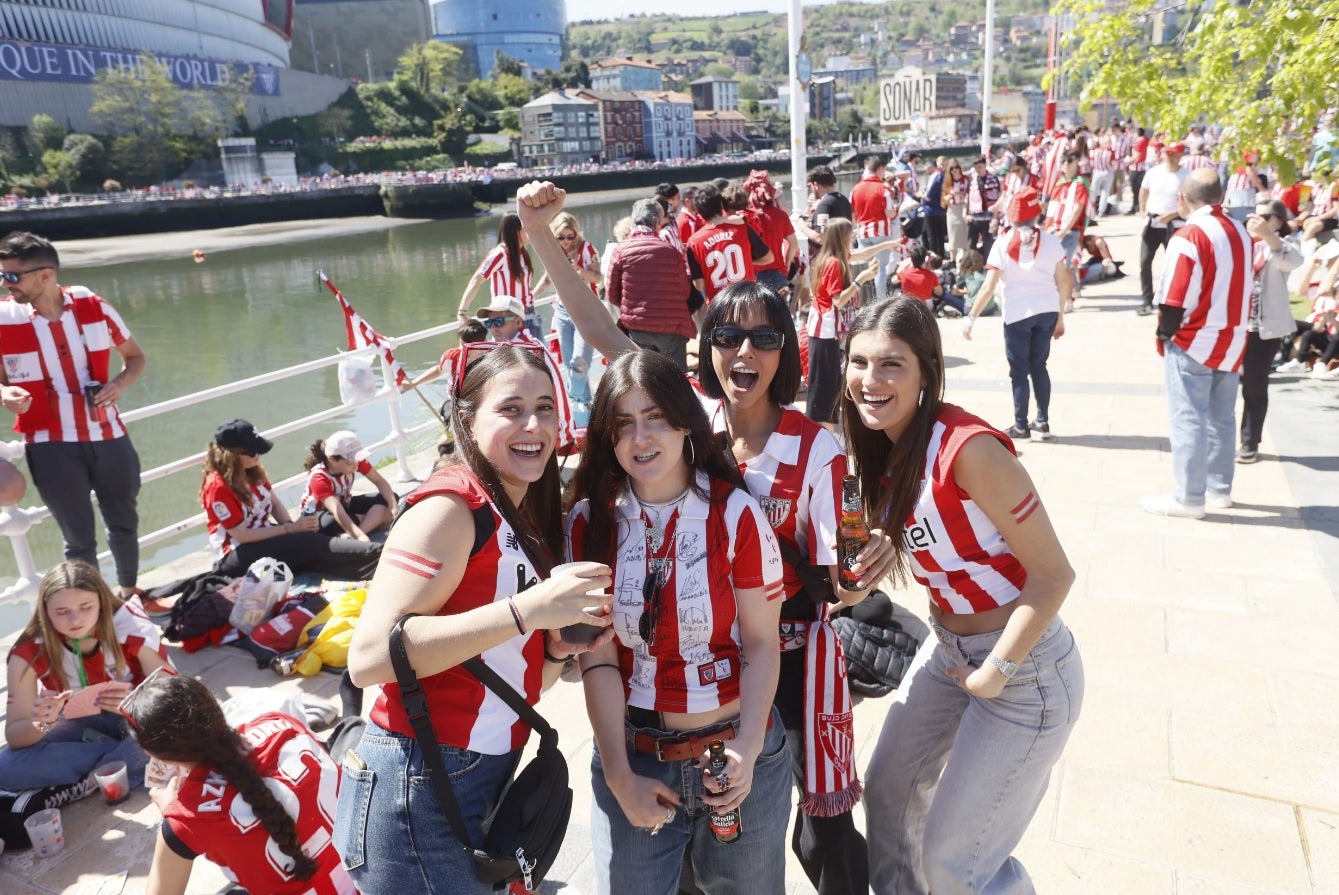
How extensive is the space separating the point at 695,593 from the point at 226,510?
13.3 feet

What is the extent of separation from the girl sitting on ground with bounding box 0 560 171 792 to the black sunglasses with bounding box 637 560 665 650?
2560 millimetres

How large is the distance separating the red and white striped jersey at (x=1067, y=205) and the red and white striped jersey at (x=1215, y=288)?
18.6 ft

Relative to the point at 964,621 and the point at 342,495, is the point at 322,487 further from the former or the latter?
the point at 964,621

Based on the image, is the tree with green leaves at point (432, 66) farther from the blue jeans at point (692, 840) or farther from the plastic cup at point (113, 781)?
the blue jeans at point (692, 840)

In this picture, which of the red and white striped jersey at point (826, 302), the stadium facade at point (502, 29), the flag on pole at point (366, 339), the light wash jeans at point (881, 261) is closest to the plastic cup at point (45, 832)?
the flag on pole at point (366, 339)

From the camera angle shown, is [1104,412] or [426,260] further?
[426,260]

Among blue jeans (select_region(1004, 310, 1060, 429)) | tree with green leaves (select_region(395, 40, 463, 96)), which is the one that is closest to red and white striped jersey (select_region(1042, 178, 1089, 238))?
blue jeans (select_region(1004, 310, 1060, 429))

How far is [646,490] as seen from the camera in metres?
2.03

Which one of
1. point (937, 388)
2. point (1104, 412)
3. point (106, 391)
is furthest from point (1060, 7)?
point (106, 391)

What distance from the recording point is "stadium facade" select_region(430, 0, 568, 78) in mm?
151500

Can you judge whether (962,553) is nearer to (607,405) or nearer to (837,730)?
(837,730)

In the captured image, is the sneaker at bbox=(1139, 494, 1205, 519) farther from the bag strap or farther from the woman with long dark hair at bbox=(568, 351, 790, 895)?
the bag strap

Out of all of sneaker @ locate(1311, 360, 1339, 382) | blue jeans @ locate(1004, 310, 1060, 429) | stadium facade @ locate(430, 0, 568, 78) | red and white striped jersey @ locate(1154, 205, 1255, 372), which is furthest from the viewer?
stadium facade @ locate(430, 0, 568, 78)

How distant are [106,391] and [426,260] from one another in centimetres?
3197
